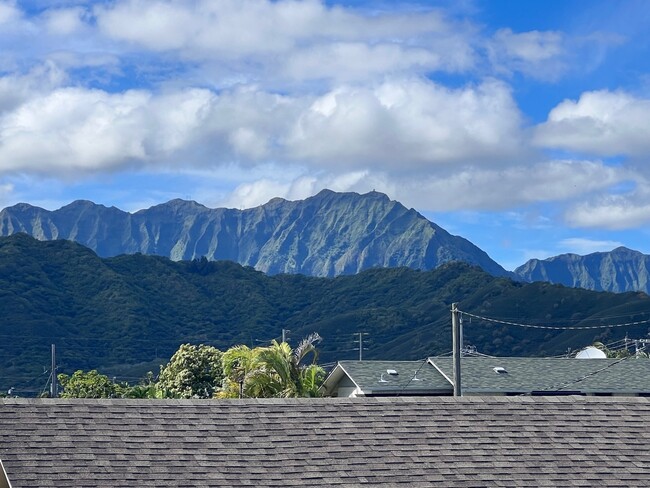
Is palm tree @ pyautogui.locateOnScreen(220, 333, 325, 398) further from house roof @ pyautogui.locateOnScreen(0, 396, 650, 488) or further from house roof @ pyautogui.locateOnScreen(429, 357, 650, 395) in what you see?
house roof @ pyautogui.locateOnScreen(0, 396, 650, 488)

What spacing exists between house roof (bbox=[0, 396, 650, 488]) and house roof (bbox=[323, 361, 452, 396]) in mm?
27743

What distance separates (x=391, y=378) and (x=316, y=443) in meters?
30.8

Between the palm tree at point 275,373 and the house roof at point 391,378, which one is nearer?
the palm tree at point 275,373

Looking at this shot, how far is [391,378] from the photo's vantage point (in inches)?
1850

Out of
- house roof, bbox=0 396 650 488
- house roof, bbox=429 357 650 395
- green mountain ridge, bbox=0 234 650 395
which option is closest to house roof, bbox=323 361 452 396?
house roof, bbox=429 357 650 395

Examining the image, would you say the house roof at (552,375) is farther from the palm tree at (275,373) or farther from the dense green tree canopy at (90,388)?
the dense green tree canopy at (90,388)

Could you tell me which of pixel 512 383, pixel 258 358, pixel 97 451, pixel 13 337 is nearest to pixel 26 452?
pixel 97 451

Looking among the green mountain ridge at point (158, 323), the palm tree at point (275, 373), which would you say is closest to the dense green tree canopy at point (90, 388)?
the palm tree at point (275, 373)

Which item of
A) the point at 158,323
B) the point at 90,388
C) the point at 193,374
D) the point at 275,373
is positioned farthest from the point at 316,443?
the point at 158,323

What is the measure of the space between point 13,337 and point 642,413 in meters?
152

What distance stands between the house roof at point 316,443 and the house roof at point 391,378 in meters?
27.7

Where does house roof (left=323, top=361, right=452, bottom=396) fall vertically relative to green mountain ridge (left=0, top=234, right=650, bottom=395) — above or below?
below

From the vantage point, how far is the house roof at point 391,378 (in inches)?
1818

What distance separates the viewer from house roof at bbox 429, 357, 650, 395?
46.0 m
